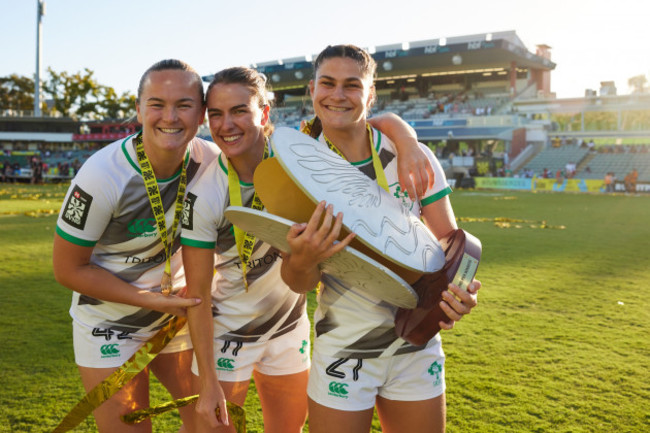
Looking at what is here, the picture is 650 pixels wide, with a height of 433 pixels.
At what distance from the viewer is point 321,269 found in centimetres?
206

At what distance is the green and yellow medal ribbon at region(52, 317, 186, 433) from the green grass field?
1008mm

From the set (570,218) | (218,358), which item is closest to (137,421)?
(218,358)

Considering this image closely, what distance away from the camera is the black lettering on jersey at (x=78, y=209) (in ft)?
7.59

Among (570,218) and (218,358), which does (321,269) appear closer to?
(218,358)

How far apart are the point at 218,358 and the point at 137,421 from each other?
49 cm

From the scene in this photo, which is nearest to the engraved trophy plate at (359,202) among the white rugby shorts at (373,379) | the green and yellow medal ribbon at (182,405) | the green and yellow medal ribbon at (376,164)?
the green and yellow medal ribbon at (376,164)

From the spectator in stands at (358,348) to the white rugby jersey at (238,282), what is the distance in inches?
14.6

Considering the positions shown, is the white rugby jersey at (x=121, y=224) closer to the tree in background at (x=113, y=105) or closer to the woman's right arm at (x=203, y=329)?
the woman's right arm at (x=203, y=329)

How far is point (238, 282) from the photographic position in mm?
2441

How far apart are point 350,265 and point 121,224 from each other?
1236 millimetres

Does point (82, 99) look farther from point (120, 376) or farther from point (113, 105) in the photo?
point (120, 376)

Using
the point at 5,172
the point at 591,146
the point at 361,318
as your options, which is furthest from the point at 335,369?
the point at 5,172

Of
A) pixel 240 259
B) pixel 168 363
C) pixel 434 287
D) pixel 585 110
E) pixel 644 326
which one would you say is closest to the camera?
pixel 434 287

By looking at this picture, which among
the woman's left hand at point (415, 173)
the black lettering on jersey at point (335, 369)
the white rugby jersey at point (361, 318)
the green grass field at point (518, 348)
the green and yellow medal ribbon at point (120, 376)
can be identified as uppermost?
the woman's left hand at point (415, 173)
